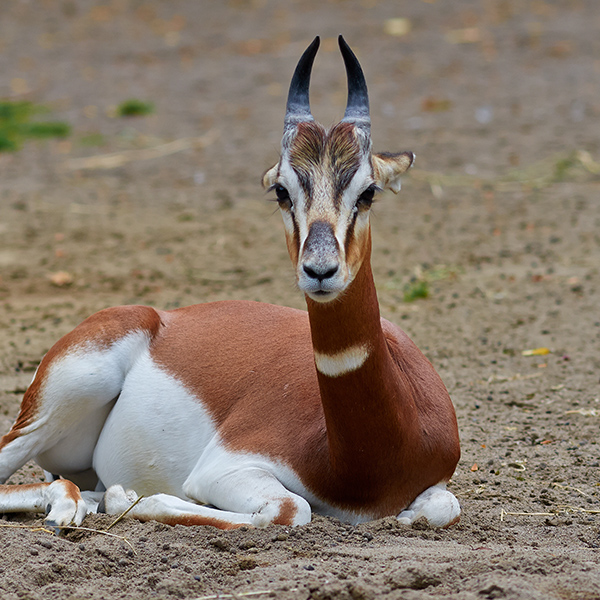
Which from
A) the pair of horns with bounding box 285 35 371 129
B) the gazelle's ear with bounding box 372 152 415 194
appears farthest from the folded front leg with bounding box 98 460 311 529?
the pair of horns with bounding box 285 35 371 129

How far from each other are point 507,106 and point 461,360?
25.6ft

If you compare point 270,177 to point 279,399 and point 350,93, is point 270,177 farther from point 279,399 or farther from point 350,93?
point 279,399

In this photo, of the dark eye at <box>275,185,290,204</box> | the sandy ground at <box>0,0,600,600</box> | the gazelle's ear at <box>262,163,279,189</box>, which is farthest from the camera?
the gazelle's ear at <box>262,163,279,189</box>

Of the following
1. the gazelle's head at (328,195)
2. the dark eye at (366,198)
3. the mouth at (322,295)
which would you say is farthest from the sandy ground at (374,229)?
the dark eye at (366,198)

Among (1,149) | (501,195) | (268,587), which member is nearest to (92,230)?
(1,149)

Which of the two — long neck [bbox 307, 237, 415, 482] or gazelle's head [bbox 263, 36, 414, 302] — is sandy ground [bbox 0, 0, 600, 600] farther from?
gazelle's head [bbox 263, 36, 414, 302]

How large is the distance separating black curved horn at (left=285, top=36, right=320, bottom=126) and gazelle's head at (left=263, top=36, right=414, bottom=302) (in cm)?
7

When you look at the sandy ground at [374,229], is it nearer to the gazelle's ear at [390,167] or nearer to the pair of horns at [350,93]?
the gazelle's ear at [390,167]

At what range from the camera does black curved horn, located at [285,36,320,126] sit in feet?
14.5

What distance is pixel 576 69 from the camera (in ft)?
49.6

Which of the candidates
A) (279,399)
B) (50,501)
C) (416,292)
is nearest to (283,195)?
(279,399)

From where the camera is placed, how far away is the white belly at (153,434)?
15.9ft

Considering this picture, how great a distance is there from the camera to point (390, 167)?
14.2ft

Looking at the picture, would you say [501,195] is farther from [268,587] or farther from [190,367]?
[268,587]
